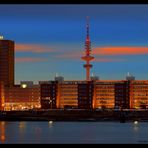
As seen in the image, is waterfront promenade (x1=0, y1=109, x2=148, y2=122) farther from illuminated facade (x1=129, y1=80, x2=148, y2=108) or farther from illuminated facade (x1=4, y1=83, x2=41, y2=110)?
illuminated facade (x1=4, y1=83, x2=41, y2=110)

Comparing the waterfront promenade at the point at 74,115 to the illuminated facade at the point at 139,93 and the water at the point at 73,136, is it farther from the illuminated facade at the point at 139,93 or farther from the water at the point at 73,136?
the water at the point at 73,136

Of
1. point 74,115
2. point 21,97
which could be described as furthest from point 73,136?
point 21,97

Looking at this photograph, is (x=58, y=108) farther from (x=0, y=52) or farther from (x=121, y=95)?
(x=0, y=52)

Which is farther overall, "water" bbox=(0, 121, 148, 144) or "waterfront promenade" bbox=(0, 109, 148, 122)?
"waterfront promenade" bbox=(0, 109, 148, 122)

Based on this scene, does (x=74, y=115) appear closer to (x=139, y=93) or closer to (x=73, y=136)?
(x=139, y=93)

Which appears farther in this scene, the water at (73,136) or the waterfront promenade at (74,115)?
the waterfront promenade at (74,115)

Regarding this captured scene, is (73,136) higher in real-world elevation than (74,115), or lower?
lower

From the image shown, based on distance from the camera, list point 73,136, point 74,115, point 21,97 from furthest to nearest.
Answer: point 21,97, point 74,115, point 73,136

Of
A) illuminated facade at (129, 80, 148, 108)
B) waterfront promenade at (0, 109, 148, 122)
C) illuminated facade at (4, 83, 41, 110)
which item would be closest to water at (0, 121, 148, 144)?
waterfront promenade at (0, 109, 148, 122)

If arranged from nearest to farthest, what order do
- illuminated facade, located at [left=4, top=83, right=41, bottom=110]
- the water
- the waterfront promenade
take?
1. the water
2. the waterfront promenade
3. illuminated facade, located at [left=4, top=83, right=41, bottom=110]

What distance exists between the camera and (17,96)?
14225cm

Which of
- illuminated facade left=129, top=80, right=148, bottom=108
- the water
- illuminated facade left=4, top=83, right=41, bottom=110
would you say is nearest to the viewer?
the water

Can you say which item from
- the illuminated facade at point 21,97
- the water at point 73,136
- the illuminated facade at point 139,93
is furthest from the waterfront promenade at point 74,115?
the water at point 73,136
